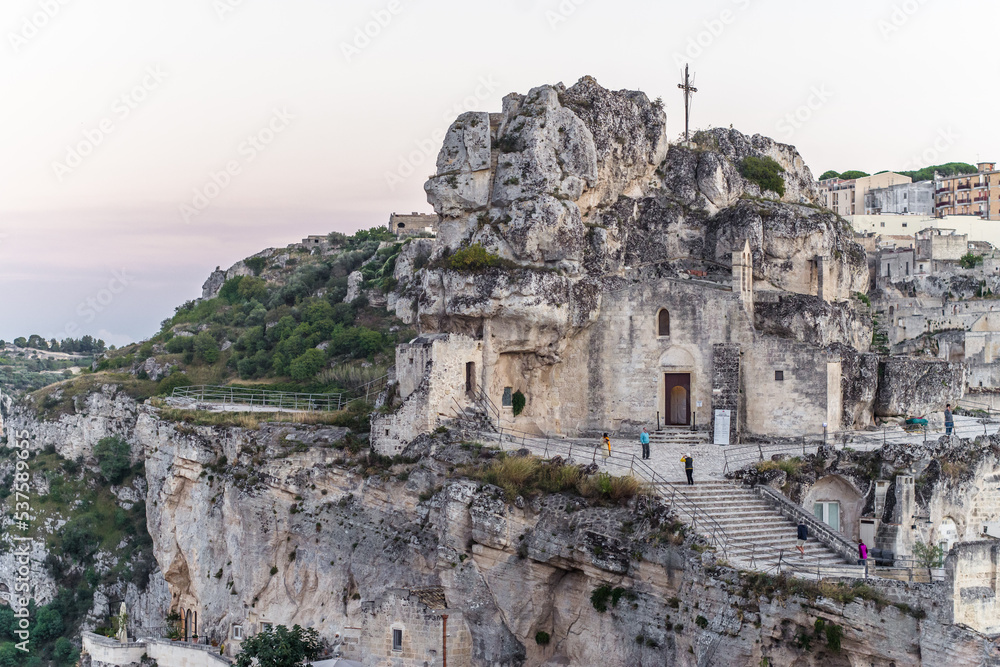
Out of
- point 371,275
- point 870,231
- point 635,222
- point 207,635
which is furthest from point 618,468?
point 870,231

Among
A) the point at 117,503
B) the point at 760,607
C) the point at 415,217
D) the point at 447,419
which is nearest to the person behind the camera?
the point at 760,607

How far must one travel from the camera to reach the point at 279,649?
33.1 metres

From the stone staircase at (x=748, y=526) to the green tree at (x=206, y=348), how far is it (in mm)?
43942

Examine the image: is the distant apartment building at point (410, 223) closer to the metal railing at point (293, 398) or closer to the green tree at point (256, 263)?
the green tree at point (256, 263)

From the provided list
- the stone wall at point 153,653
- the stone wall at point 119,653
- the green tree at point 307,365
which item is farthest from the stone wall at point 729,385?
the green tree at point 307,365

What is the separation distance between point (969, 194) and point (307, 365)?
6516 cm

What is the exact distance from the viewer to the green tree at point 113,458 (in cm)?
6103

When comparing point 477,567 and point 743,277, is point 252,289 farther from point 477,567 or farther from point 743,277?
point 477,567

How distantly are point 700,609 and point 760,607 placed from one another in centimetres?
177

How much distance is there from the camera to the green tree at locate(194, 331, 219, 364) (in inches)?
2734

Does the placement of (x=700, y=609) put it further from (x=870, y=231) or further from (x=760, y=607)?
(x=870, y=231)

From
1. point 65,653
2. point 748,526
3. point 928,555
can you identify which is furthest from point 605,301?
point 65,653

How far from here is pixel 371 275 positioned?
7688 cm

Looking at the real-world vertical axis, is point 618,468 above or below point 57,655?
above
